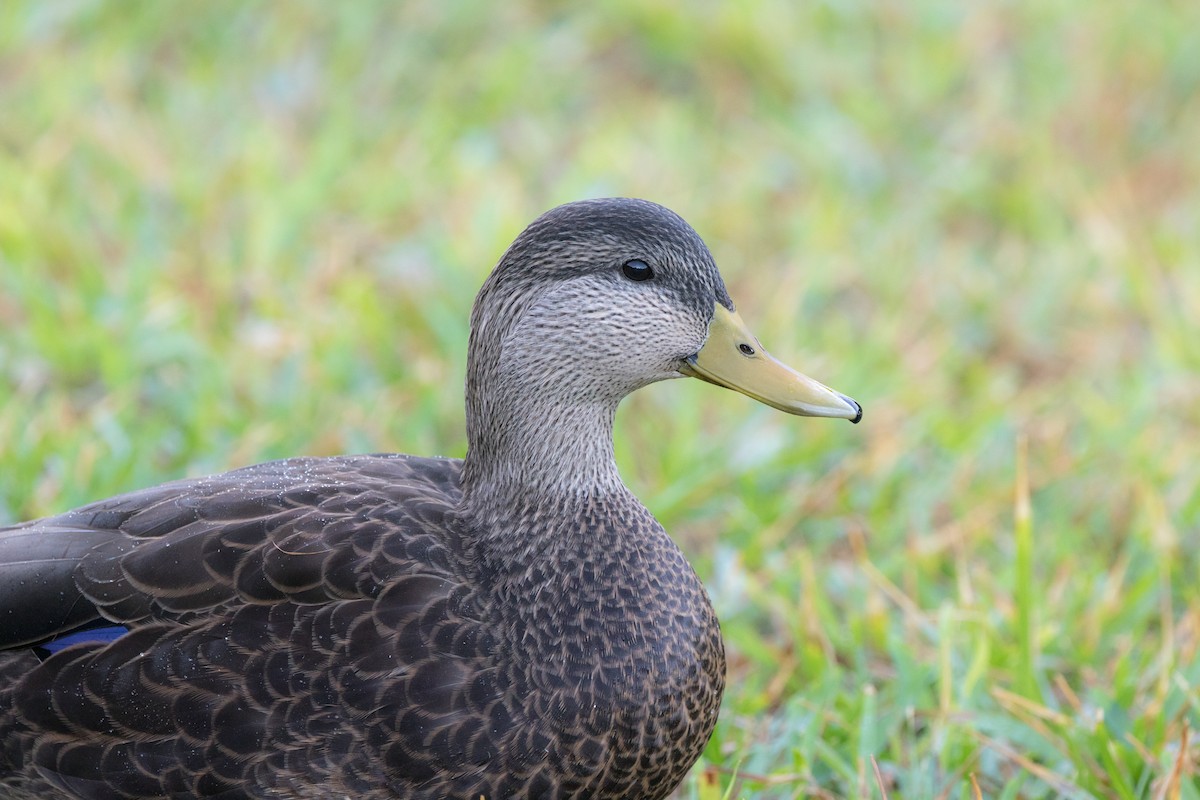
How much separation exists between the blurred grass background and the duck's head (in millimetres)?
679

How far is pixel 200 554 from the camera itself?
2.36 m

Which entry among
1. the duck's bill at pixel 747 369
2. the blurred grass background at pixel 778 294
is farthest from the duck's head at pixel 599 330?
the blurred grass background at pixel 778 294

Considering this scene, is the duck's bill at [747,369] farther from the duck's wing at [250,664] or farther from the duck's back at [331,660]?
the duck's wing at [250,664]

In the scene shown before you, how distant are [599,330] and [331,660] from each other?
682 mm

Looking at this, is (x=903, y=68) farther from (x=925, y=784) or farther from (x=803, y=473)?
(x=925, y=784)

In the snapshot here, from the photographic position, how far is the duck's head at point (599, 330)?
242 centimetres

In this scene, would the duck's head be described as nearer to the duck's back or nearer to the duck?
the duck

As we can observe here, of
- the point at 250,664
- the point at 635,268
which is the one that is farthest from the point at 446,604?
the point at 635,268

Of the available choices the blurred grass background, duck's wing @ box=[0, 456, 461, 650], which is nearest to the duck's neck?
duck's wing @ box=[0, 456, 461, 650]

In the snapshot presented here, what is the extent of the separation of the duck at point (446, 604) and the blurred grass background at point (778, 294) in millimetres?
362

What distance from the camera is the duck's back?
7.40 feet

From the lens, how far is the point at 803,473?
3730 mm

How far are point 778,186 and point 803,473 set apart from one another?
1722 millimetres

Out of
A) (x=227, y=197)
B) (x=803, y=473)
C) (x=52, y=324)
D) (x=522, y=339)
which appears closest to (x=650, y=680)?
(x=522, y=339)
